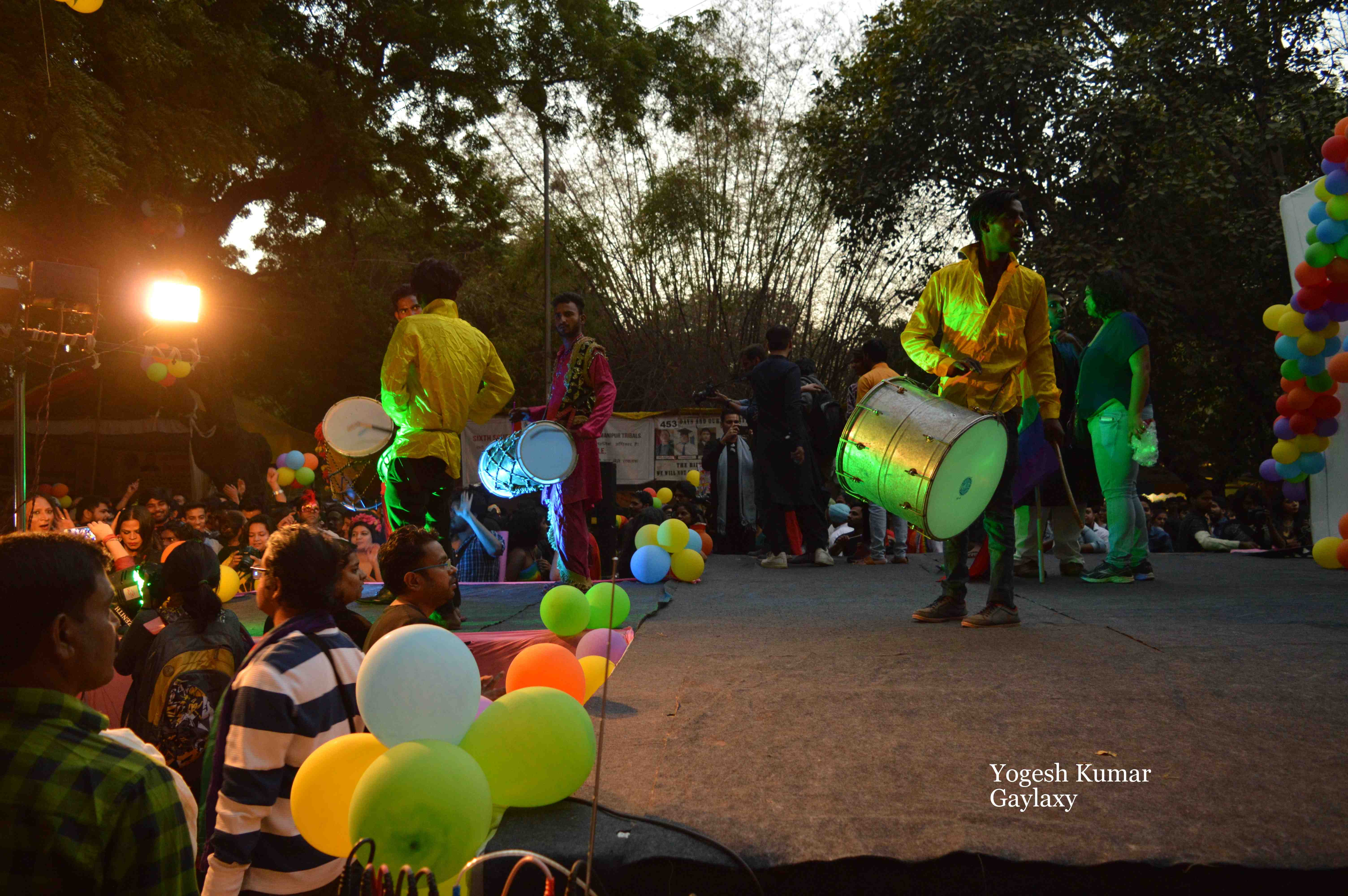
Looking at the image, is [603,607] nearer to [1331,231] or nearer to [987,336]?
[987,336]

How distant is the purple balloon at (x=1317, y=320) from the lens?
547cm

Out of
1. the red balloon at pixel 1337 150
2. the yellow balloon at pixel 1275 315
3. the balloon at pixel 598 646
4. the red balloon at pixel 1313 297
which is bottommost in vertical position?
the balloon at pixel 598 646

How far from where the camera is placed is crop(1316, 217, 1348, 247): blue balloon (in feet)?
17.4

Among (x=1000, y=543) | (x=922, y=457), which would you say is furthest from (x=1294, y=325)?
(x=922, y=457)

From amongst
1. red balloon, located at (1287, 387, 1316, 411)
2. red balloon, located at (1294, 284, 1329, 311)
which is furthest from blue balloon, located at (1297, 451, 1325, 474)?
red balloon, located at (1294, 284, 1329, 311)

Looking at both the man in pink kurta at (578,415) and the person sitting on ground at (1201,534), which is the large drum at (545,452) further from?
the person sitting on ground at (1201,534)

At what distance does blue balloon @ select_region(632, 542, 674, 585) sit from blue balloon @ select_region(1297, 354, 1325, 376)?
13.6 feet

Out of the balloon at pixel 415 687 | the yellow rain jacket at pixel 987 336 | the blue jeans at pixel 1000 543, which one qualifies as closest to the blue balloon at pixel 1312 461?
the yellow rain jacket at pixel 987 336

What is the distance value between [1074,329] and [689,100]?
7239mm

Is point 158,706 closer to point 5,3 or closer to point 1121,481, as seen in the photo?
point 1121,481

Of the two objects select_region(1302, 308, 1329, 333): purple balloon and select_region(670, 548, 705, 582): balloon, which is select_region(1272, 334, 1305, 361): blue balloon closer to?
select_region(1302, 308, 1329, 333): purple balloon

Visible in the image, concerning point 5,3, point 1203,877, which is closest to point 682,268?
point 5,3

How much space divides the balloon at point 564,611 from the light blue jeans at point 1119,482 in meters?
3.37

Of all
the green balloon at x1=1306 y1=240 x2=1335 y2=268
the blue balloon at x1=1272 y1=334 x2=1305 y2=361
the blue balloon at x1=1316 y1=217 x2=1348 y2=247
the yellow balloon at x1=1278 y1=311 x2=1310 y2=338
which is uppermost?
the blue balloon at x1=1316 y1=217 x2=1348 y2=247
